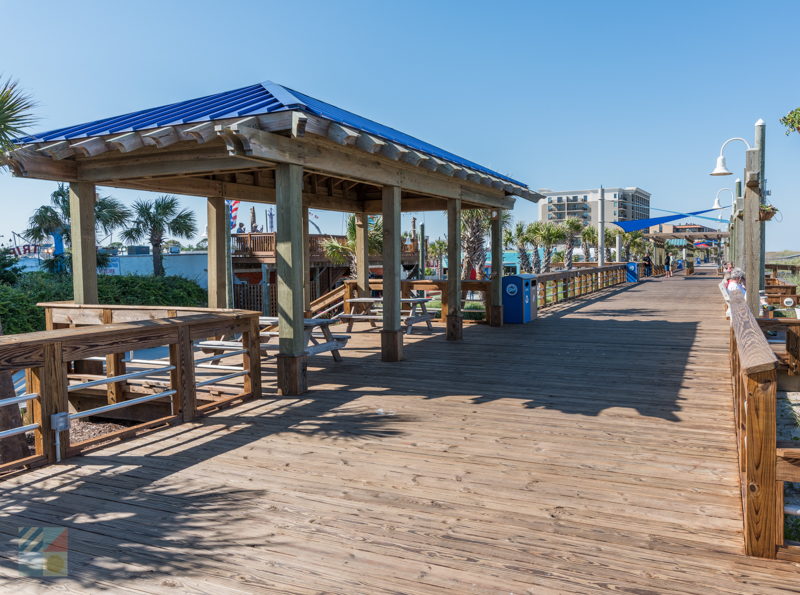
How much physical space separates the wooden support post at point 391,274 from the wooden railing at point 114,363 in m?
2.29

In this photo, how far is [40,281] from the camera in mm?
24141

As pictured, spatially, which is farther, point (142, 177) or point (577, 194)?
point (577, 194)

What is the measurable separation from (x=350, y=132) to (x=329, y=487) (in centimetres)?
382

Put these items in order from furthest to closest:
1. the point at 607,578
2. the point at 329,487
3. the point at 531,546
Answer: the point at 329,487, the point at 531,546, the point at 607,578

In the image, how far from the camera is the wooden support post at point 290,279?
21.1 ft

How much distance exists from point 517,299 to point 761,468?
10.7 metres

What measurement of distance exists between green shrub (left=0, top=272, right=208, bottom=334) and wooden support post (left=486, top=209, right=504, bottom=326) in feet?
40.2

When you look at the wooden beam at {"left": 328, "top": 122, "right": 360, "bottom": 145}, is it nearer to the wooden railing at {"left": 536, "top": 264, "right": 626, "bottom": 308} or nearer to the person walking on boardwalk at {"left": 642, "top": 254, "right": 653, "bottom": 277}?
the wooden railing at {"left": 536, "top": 264, "right": 626, "bottom": 308}

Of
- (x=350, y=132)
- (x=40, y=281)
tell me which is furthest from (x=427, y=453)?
(x=40, y=281)

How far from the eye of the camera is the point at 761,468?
9.55ft

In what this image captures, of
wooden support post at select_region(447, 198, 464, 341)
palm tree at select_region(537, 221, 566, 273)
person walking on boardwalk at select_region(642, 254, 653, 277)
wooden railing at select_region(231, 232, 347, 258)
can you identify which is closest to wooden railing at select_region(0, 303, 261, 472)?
wooden support post at select_region(447, 198, 464, 341)

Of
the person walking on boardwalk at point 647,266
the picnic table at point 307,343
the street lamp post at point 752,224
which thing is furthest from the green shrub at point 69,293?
the person walking on boardwalk at point 647,266

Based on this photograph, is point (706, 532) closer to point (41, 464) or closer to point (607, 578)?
point (607, 578)

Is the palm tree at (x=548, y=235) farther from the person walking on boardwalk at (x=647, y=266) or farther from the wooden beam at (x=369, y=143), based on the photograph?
the wooden beam at (x=369, y=143)
